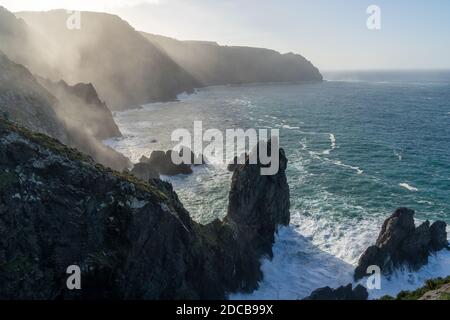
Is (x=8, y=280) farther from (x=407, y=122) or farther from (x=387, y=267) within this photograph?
(x=407, y=122)

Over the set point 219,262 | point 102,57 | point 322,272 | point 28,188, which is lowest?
point 322,272

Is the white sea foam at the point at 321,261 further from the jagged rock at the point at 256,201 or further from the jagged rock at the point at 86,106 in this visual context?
the jagged rock at the point at 86,106

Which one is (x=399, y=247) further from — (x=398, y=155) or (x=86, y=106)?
(x=86, y=106)

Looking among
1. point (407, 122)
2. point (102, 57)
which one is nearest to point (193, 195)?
point (407, 122)

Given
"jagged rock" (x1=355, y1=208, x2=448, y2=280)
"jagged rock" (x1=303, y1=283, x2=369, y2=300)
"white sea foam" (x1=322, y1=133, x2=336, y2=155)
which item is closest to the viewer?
"jagged rock" (x1=303, y1=283, x2=369, y2=300)

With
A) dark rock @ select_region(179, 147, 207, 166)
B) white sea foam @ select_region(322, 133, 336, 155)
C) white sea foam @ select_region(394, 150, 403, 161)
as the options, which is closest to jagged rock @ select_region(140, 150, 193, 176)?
dark rock @ select_region(179, 147, 207, 166)

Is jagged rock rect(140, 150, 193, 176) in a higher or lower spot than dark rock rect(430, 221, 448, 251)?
higher

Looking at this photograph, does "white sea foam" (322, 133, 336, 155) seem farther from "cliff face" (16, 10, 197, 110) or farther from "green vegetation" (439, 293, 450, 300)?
"cliff face" (16, 10, 197, 110)
